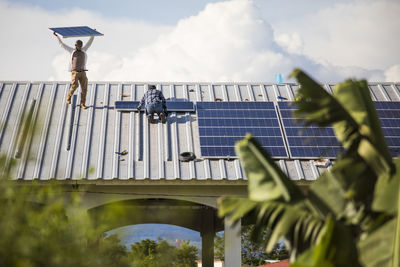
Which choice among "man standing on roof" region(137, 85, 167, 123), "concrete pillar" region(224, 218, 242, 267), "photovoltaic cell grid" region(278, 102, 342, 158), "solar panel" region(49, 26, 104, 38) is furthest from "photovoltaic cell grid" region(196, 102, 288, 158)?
"solar panel" region(49, 26, 104, 38)

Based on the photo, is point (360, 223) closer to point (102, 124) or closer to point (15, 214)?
Answer: point (15, 214)

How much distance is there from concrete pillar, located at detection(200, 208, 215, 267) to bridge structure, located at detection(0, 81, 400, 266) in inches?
35.6

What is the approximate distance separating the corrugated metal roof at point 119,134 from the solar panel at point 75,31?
175 centimetres

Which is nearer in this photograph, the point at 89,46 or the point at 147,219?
the point at 89,46

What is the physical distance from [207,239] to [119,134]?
25.0 feet

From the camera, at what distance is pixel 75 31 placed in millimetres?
16844

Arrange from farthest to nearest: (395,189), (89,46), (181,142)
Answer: (89,46), (181,142), (395,189)

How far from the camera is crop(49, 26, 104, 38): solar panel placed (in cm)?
1653

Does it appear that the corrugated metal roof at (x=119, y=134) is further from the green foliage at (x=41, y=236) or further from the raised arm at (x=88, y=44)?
the green foliage at (x=41, y=236)

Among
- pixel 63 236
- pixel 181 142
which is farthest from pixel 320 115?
pixel 181 142

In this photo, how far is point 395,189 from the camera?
221 inches

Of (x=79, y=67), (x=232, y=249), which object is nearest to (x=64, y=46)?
(x=79, y=67)

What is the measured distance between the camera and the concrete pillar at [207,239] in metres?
18.9

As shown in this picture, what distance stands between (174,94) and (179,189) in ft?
15.2
